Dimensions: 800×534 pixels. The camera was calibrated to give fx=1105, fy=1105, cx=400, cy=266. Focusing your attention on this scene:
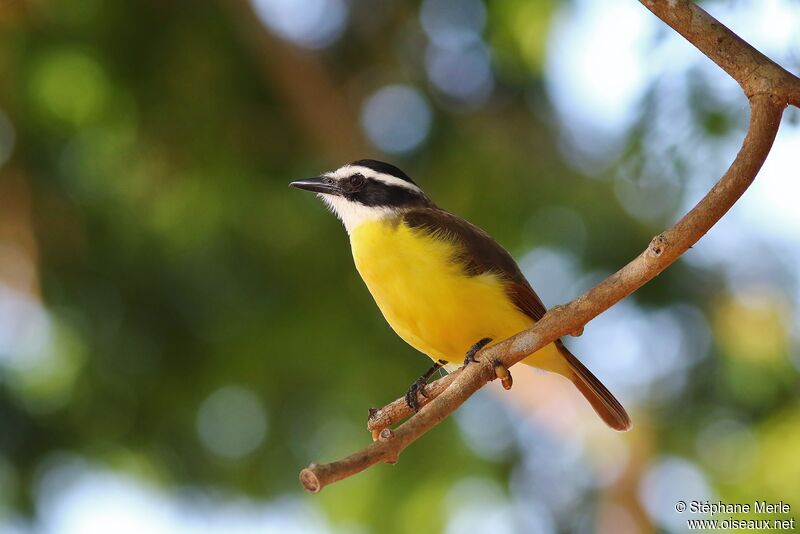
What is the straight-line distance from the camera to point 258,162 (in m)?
7.65

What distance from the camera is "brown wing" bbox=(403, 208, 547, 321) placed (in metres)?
4.46

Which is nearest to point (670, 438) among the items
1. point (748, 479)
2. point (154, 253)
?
point (748, 479)

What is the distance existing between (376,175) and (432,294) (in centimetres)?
91

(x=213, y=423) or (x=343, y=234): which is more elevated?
(x=343, y=234)

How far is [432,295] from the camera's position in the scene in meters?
4.26

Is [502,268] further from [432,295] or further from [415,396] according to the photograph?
[415,396]

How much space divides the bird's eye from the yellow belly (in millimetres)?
543

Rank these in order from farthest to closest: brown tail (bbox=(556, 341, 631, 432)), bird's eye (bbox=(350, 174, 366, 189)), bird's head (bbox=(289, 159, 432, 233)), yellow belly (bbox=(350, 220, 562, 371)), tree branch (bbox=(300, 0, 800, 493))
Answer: bird's eye (bbox=(350, 174, 366, 189)) < bird's head (bbox=(289, 159, 432, 233)) < brown tail (bbox=(556, 341, 631, 432)) < yellow belly (bbox=(350, 220, 562, 371)) < tree branch (bbox=(300, 0, 800, 493))

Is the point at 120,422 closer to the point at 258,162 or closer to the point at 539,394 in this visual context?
the point at 258,162

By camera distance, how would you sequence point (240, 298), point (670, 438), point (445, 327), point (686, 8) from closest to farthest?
Result: point (686, 8)
point (445, 327)
point (670, 438)
point (240, 298)

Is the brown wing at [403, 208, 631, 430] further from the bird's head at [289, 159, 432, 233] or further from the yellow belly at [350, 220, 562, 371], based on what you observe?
the bird's head at [289, 159, 432, 233]

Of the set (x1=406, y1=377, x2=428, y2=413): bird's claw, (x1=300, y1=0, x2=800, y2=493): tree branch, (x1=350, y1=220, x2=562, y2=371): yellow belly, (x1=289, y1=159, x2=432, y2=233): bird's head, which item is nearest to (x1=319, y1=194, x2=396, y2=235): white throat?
(x1=289, y1=159, x2=432, y2=233): bird's head

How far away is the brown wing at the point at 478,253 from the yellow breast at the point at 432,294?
41 millimetres

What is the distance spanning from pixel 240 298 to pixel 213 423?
955 mm
